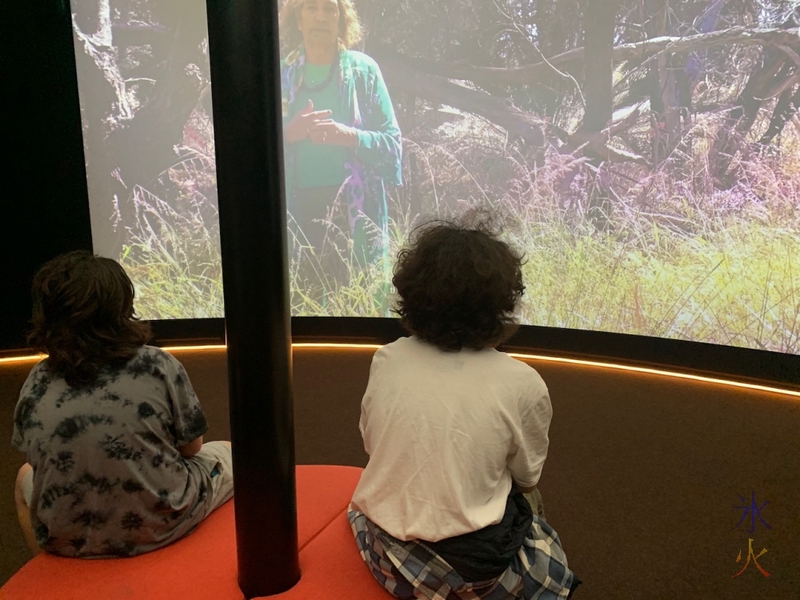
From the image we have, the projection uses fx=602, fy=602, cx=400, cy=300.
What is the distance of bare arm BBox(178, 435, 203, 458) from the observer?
1.43 m

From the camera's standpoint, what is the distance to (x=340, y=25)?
4.12 meters

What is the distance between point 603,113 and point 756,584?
2.87 meters

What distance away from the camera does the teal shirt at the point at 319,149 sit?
415 cm

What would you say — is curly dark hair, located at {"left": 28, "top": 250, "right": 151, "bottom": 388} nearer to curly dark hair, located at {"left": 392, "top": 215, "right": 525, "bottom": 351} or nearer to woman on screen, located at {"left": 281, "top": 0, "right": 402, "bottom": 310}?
curly dark hair, located at {"left": 392, "top": 215, "right": 525, "bottom": 351}

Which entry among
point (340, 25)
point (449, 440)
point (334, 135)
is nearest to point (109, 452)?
point (449, 440)

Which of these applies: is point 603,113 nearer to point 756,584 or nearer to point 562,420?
point 562,420

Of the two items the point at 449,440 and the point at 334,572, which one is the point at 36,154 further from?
the point at 449,440

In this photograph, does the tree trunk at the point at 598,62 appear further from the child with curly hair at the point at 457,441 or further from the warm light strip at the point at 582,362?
the child with curly hair at the point at 457,441

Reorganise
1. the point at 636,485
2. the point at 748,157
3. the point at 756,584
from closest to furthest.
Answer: the point at 756,584, the point at 636,485, the point at 748,157

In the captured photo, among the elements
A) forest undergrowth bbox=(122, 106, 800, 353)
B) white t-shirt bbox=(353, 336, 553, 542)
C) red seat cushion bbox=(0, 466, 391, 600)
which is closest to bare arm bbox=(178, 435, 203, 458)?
red seat cushion bbox=(0, 466, 391, 600)

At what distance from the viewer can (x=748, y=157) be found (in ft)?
11.2

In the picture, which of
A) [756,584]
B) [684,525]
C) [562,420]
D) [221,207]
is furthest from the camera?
[562,420]

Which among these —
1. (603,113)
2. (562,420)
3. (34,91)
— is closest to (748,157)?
(603,113)

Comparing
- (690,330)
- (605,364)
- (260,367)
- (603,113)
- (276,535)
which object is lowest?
(605,364)
